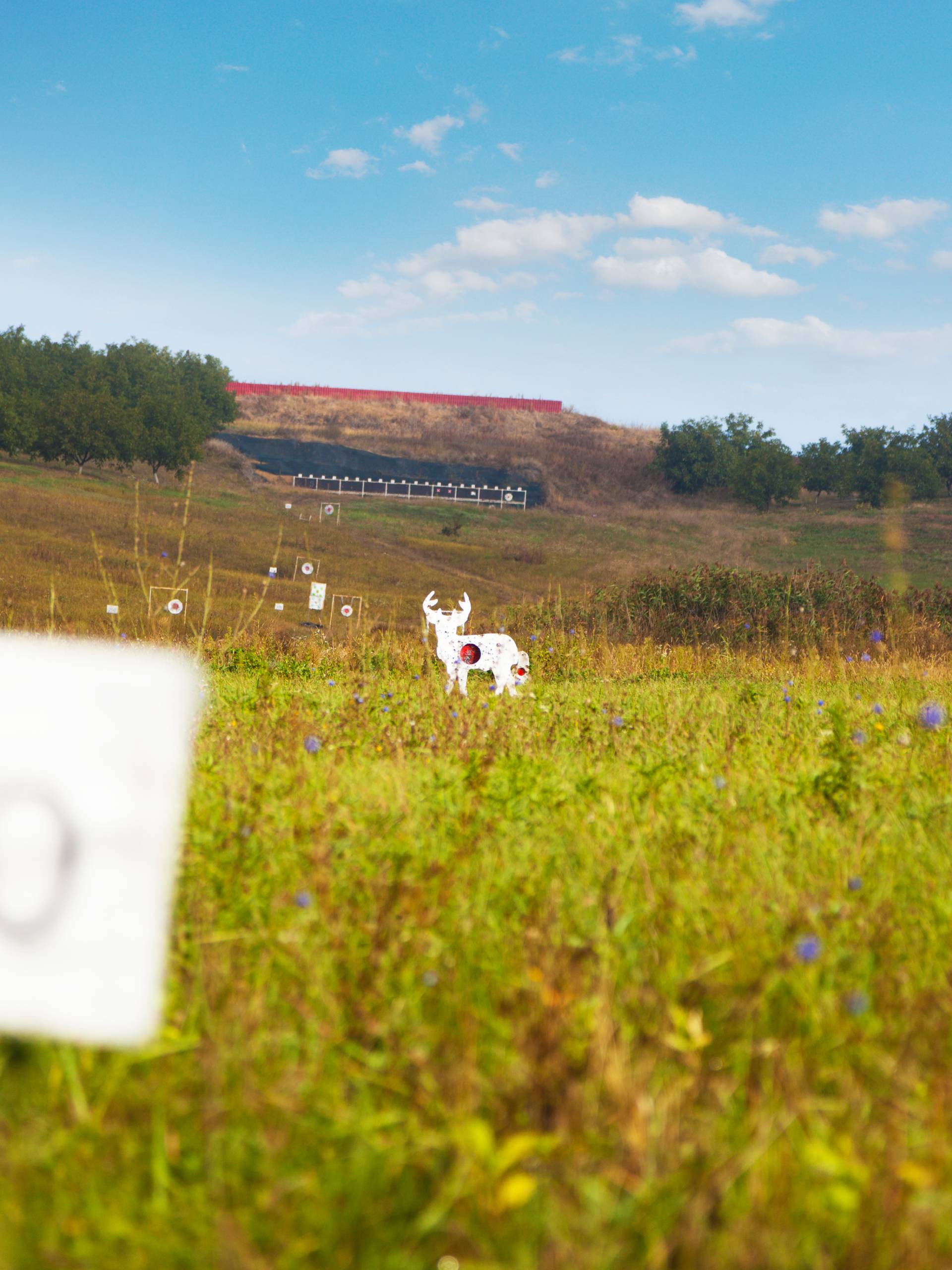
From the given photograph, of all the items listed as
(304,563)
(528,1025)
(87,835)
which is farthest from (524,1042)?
(304,563)

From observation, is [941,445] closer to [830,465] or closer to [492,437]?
[830,465]

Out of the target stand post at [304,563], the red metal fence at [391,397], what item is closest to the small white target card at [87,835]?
the target stand post at [304,563]

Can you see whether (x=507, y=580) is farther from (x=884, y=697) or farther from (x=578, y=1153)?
(x=578, y=1153)

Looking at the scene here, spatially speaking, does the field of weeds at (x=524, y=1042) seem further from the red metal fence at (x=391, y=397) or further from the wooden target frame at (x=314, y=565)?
the red metal fence at (x=391, y=397)

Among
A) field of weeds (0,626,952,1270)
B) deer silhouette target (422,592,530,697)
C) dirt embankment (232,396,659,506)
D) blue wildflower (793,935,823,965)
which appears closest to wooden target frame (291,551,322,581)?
deer silhouette target (422,592,530,697)

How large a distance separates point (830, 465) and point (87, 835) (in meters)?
53.4

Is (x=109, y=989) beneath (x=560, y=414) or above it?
beneath

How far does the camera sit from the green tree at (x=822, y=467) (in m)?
50.6

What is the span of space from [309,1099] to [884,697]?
18.6 feet

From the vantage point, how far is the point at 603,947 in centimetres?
231

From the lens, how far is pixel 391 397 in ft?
269

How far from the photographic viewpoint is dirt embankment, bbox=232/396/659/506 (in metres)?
61.0

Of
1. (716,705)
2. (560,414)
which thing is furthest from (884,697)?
(560,414)

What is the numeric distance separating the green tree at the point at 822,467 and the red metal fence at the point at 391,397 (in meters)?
30.6
